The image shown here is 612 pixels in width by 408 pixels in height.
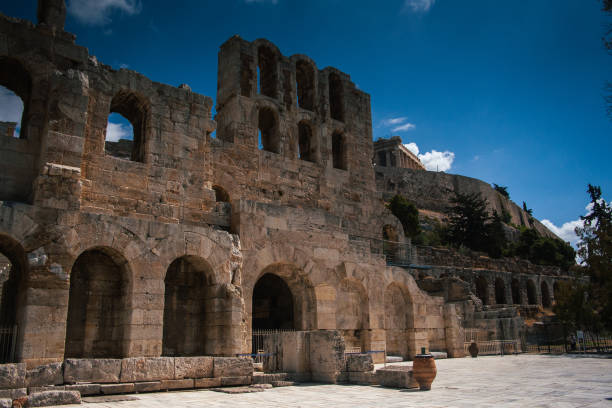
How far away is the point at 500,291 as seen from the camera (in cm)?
3541

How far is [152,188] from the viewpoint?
546 inches

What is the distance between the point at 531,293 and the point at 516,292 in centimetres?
219

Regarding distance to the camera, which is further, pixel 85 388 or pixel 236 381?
pixel 236 381

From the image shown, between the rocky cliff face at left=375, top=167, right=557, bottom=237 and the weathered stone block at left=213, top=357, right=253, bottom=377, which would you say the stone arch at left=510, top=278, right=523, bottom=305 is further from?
the weathered stone block at left=213, top=357, right=253, bottom=377

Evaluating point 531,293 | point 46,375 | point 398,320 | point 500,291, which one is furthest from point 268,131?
point 531,293

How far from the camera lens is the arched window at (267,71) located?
816 inches

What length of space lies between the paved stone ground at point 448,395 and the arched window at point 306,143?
465 inches

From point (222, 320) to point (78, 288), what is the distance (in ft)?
11.6

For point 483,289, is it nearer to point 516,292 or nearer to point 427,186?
point 516,292

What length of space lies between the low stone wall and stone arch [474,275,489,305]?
Answer: 25249 millimetres

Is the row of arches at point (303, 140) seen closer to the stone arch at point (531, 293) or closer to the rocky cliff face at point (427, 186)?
the stone arch at point (531, 293)

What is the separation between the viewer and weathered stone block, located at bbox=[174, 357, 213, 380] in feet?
33.4

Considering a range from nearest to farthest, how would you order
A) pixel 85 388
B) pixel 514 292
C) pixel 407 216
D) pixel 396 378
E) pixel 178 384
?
pixel 85 388 < pixel 178 384 < pixel 396 378 < pixel 514 292 < pixel 407 216

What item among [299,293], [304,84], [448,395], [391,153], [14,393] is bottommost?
[448,395]
